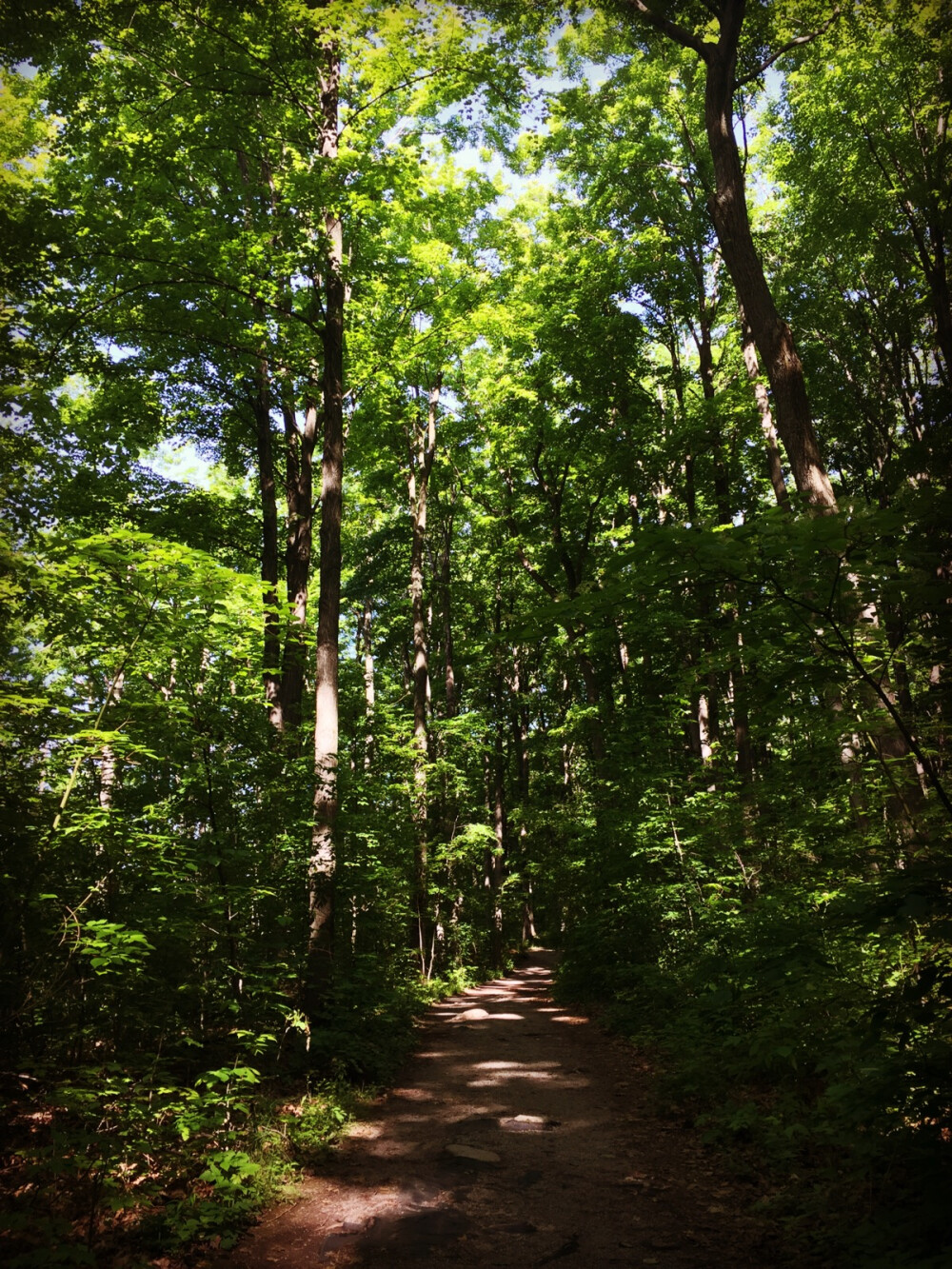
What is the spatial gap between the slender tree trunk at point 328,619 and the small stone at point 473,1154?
2378 millimetres

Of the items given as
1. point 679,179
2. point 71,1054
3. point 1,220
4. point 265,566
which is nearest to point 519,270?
point 679,179

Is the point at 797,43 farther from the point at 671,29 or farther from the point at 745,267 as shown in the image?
the point at 745,267

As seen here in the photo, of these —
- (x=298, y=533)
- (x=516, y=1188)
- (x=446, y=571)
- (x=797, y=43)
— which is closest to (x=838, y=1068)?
(x=516, y=1188)

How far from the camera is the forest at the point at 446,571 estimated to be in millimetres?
3633

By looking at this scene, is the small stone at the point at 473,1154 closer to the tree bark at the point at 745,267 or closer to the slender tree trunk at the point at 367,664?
the tree bark at the point at 745,267

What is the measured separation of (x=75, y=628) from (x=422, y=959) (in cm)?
1091

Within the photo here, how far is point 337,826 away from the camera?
7.82 m

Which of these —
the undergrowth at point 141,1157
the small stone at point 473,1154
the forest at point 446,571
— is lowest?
the small stone at point 473,1154

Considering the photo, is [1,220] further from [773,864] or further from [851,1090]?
[773,864]

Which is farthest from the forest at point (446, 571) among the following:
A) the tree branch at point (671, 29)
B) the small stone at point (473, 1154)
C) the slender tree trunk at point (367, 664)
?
the small stone at point (473, 1154)

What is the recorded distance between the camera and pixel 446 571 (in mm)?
20453

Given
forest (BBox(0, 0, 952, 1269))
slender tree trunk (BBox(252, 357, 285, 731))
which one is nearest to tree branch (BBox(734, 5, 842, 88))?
forest (BBox(0, 0, 952, 1269))

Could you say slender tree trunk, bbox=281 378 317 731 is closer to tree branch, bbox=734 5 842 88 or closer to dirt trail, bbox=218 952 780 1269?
dirt trail, bbox=218 952 780 1269

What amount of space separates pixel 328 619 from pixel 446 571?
479 inches
